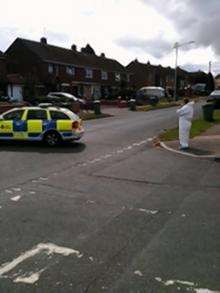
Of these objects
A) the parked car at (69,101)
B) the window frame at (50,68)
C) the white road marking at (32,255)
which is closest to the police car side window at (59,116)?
the white road marking at (32,255)

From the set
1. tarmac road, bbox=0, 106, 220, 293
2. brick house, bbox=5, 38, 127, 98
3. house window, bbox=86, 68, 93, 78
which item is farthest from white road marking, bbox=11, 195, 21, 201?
house window, bbox=86, 68, 93, 78

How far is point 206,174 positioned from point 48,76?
177 ft

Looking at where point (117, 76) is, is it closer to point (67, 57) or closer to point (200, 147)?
point (67, 57)

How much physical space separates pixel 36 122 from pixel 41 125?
9.4 inches

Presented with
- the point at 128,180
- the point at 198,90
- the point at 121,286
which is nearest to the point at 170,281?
the point at 121,286

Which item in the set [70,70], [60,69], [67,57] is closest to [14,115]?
[60,69]

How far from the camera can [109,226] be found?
7812 millimetres

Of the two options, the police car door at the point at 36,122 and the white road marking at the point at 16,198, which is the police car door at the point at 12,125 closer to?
the police car door at the point at 36,122

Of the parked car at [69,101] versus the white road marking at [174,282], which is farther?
the parked car at [69,101]

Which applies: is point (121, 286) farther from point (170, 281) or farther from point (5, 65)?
point (5, 65)

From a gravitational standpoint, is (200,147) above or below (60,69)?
below

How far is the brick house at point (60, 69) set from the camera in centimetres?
6481

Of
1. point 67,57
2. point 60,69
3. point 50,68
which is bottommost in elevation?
point 60,69

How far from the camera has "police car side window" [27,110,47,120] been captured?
19.0 meters
